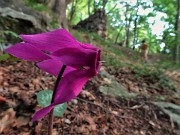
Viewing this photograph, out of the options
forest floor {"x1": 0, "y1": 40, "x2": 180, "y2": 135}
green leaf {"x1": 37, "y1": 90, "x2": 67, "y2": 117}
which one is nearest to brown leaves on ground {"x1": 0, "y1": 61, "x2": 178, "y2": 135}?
forest floor {"x1": 0, "y1": 40, "x2": 180, "y2": 135}

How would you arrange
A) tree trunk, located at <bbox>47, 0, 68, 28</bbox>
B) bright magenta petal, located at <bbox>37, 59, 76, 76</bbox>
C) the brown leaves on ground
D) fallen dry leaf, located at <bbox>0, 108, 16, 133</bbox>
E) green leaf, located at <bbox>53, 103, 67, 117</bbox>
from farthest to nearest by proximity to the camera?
1. tree trunk, located at <bbox>47, 0, 68, 28</bbox>
2. the brown leaves on ground
3. fallen dry leaf, located at <bbox>0, 108, 16, 133</bbox>
4. green leaf, located at <bbox>53, 103, 67, 117</bbox>
5. bright magenta petal, located at <bbox>37, 59, 76, 76</bbox>

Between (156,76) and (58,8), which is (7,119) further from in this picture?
(58,8)

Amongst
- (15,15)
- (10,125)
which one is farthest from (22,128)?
(15,15)

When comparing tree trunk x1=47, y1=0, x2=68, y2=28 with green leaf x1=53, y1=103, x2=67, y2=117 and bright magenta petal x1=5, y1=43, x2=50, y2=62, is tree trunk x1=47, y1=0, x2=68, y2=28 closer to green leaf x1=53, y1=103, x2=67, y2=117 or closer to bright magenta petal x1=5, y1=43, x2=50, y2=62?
green leaf x1=53, y1=103, x2=67, y2=117

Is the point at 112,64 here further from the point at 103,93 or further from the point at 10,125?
the point at 10,125

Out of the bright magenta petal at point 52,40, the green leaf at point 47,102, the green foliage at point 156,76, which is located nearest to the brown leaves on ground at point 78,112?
the green leaf at point 47,102

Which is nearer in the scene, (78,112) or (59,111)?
(59,111)

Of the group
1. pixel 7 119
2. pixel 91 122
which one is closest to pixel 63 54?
pixel 7 119
